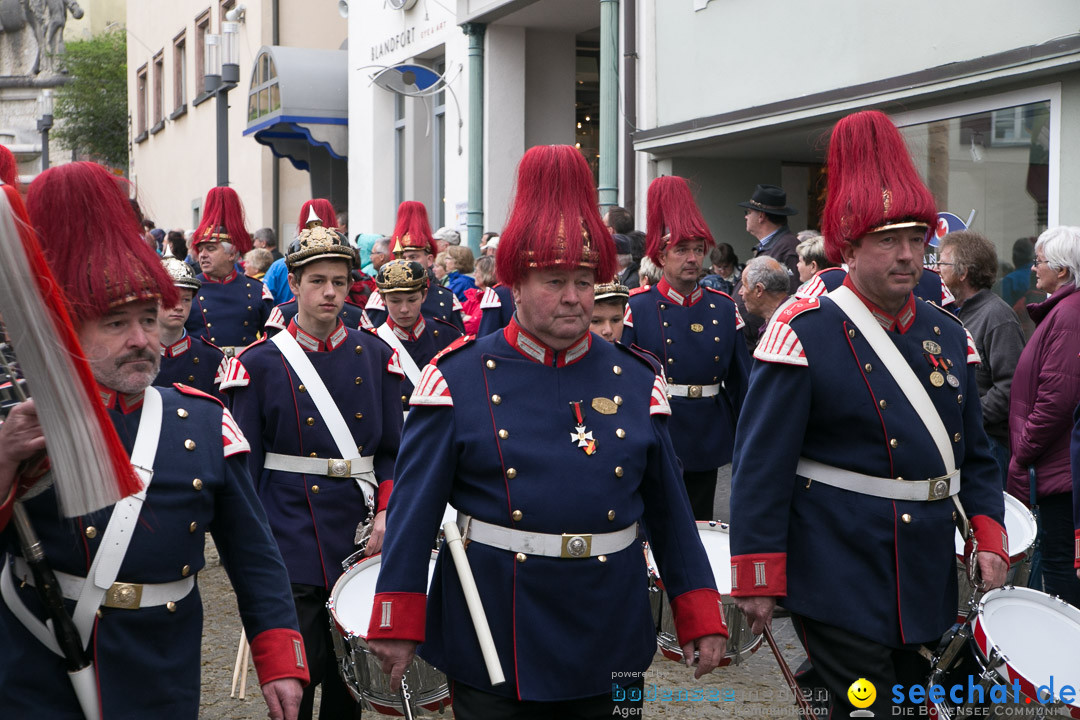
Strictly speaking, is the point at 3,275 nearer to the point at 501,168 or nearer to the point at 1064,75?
the point at 1064,75

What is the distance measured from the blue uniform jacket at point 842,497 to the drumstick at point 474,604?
1011 mm

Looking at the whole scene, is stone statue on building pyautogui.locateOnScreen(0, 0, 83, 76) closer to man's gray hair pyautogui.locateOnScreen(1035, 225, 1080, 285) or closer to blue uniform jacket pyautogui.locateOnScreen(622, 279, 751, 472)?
blue uniform jacket pyautogui.locateOnScreen(622, 279, 751, 472)

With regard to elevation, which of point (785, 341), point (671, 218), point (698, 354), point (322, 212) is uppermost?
point (322, 212)

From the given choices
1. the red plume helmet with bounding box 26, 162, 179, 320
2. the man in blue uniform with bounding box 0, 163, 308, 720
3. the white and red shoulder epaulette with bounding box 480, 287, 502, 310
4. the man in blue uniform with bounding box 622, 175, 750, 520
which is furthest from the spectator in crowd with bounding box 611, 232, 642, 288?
the red plume helmet with bounding box 26, 162, 179, 320

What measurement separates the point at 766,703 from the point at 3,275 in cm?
435

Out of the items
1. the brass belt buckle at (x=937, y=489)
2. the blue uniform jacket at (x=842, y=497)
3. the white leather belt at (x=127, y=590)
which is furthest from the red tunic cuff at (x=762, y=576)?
the white leather belt at (x=127, y=590)

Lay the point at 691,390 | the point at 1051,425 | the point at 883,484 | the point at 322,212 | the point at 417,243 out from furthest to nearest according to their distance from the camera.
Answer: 1. the point at 417,243
2. the point at 322,212
3. the point at 691,390
4. the point at 1051,425
5. the point at 883,484

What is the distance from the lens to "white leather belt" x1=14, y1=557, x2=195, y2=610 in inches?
114

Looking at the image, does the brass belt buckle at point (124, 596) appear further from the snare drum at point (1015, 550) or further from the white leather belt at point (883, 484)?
the snare drum at point (1015, 550)

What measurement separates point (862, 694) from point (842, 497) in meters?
0.59

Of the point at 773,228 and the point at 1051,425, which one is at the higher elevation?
the point at 773,228

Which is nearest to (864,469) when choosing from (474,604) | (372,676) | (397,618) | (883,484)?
(883,484)

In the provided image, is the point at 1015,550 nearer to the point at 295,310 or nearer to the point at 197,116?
the point at 295,310

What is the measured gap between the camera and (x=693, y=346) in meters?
7.40
